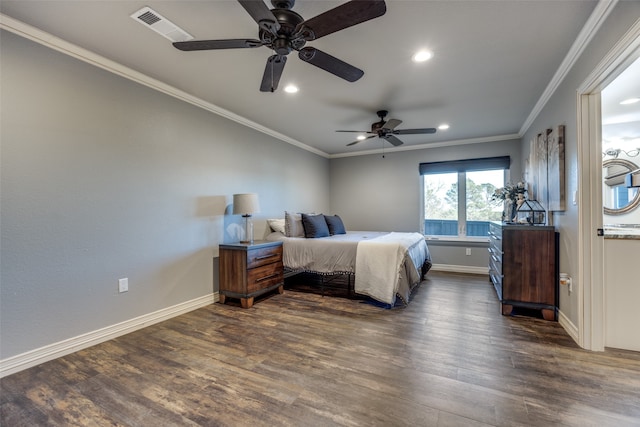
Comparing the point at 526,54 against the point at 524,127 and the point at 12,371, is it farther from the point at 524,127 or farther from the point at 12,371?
the point at 12,371

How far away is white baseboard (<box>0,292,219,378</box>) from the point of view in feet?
6.39

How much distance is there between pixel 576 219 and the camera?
228 centimetres

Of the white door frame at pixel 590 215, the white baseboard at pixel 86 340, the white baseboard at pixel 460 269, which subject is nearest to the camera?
the white baseboard at pixel 86 340

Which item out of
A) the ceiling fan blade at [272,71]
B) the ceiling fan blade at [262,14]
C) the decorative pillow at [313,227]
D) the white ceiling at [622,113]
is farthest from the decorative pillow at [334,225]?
the white ceiling at [622,113]

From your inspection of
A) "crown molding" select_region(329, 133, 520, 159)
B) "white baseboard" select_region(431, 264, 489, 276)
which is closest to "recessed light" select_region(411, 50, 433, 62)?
"crown molding" select_region(329, 133, 520, 159)

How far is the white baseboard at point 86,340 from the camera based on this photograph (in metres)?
1.95

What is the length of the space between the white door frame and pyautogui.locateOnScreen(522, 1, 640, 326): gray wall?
0.34 feet

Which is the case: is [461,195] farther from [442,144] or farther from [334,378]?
[334,378]

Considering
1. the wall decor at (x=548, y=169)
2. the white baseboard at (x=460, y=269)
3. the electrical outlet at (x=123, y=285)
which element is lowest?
the white baseboard at (x=460, y=269)

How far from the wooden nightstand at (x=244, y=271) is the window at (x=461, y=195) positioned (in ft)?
11.5

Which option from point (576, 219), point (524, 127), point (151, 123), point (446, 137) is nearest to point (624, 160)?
point (524, 127)

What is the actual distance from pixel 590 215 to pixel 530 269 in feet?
2.94

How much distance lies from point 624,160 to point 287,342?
210 inches

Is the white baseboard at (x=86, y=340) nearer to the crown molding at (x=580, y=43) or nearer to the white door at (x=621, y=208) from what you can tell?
the white door at (x=621, y=208)
